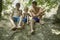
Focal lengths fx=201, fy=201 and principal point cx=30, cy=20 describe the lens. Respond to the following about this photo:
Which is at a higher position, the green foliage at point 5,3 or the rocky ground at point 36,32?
the green foliage at point 5,3

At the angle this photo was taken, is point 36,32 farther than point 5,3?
No

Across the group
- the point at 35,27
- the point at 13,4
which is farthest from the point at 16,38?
the point at 13,4

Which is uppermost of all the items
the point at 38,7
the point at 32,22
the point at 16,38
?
the point at 38,7

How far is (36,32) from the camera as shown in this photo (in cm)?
318

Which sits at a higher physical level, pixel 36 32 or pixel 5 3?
pixel 5 3

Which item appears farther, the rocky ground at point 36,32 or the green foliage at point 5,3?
the green foliage at point 5,3

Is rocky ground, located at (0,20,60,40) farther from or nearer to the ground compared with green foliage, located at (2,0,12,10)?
nearer to the ground

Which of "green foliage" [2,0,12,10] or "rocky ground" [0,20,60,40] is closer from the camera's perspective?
"rocky ground" [0,20,60,40]

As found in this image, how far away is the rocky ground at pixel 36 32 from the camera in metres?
3.12

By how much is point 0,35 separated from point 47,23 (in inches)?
30.6

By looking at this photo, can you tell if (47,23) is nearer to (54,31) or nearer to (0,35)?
(54,31)

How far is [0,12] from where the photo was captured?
3.26m

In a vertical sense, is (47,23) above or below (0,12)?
below

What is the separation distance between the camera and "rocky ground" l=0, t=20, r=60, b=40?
3123mm
